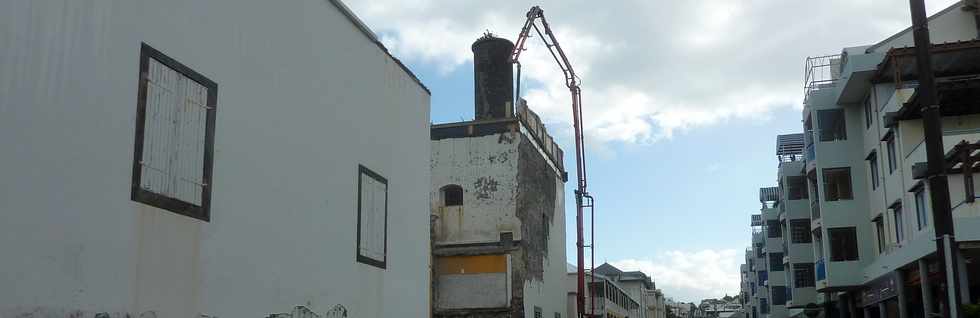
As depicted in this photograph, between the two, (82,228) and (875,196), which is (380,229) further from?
(875,196)

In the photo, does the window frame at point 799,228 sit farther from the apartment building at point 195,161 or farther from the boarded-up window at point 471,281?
the apartment building at point 195,161

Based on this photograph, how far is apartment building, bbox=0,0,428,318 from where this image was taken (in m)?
7.98

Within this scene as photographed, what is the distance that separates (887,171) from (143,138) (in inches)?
930

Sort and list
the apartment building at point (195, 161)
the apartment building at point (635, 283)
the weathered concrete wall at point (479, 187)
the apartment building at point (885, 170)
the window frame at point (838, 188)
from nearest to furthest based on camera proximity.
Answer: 1. the apartment building at point (195, 161)
2. the apartment building at point (885, 170)
3. the window frame at point (838, 188)
4. the weathered concrete wall at point (479, 187)
5. the apartment building at point (635, 283)

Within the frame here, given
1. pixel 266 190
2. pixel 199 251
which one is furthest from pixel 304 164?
pixel 199 251

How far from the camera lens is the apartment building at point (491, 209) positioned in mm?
32094

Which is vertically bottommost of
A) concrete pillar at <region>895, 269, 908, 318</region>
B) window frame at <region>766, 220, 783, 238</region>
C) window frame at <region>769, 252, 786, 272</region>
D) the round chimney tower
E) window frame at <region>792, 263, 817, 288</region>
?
concrete pillar at <region>895, 269, 908, 318</region>

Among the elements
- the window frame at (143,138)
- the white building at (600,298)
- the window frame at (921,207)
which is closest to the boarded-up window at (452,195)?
the white building at (600,298)

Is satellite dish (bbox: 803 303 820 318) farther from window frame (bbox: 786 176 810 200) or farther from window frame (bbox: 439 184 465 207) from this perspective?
window frame (bbox: 439 184 465 207)

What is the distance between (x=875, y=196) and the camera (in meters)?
29.2

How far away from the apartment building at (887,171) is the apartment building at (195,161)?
12.5 metres

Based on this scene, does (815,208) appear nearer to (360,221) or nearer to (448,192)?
(448,192)

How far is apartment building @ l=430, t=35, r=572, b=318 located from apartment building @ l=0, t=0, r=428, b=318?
15709 mm

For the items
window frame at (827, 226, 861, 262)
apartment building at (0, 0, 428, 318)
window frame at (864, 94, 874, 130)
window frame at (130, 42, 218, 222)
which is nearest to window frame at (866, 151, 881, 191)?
window frame at (864, 94, 874, 130)
